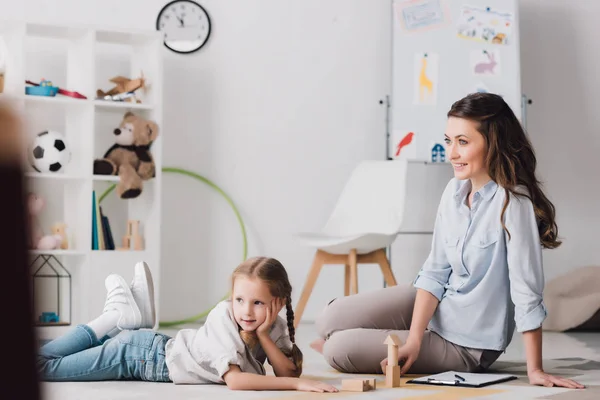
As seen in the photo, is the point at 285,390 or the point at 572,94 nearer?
the point at 285,390

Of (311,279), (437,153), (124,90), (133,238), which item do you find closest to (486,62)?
(437,153)

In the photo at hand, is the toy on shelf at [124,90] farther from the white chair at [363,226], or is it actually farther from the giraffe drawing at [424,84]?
the giraffe drawing at [424,84]

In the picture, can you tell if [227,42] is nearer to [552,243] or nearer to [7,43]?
[7,43]

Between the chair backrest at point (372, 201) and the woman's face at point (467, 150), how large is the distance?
143 centimetres

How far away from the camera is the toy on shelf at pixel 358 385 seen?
5.80 ft

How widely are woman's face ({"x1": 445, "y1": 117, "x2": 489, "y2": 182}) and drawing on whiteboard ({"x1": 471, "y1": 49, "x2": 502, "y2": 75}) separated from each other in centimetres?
204

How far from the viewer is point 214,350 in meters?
1.78

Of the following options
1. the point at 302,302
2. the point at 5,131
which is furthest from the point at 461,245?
the point at 5,131

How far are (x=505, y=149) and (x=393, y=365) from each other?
23.1 inches

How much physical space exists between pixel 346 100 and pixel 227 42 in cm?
67

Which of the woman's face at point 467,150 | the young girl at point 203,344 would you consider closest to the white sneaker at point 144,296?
the young girl at point 203,344

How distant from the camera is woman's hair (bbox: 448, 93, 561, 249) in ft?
6.42

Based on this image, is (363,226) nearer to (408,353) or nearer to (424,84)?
(424,84)

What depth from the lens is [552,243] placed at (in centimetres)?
196
